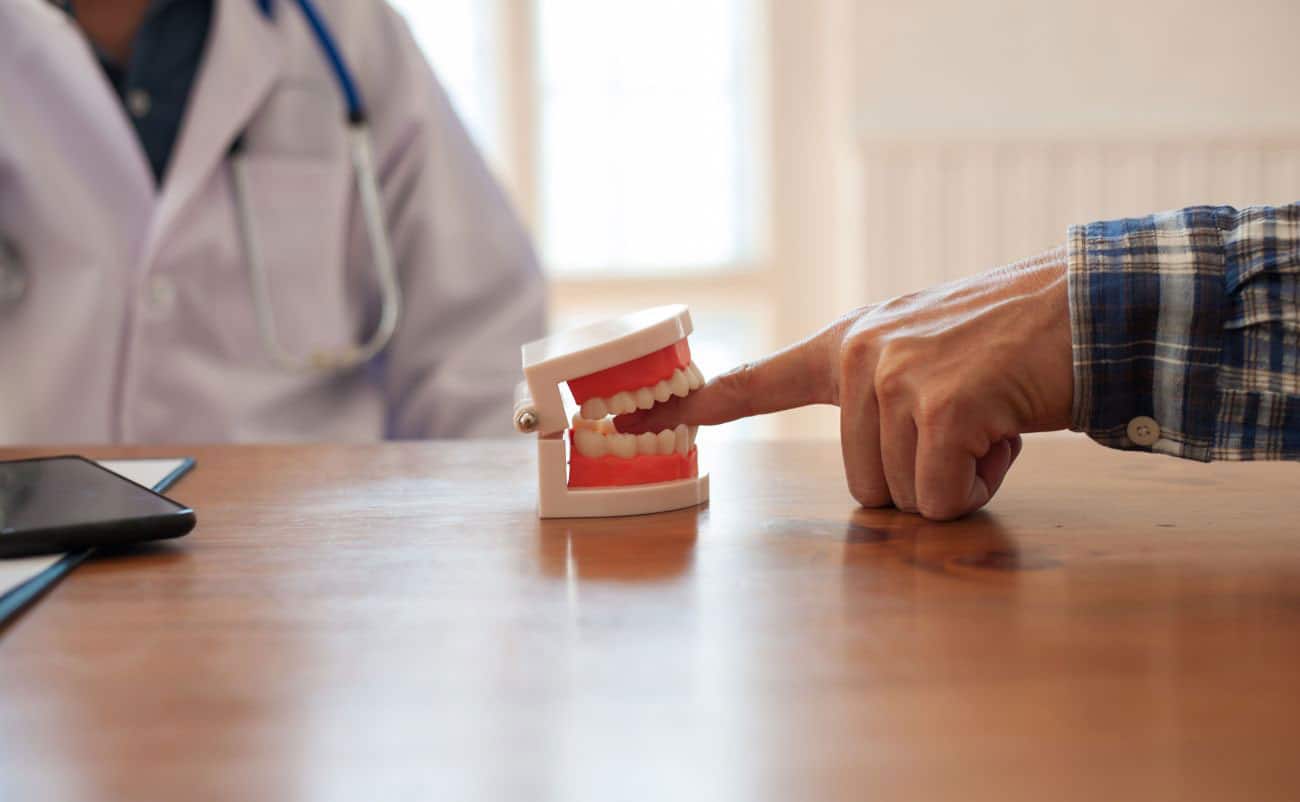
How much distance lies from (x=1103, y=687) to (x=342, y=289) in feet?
3.84

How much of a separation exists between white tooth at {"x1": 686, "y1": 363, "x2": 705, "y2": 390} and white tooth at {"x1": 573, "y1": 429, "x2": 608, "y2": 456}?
7 centimetres

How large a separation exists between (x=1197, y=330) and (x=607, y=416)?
0.32m

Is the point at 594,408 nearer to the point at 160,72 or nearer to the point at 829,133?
the point at 160,72

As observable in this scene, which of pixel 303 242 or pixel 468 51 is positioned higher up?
pixel 468 51

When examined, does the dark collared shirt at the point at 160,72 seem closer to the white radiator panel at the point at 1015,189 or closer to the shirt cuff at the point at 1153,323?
the shirt cuff at the point at 1153,323

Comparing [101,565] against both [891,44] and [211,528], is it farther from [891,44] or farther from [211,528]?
[891,44]

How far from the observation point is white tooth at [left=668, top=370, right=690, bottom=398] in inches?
28.1

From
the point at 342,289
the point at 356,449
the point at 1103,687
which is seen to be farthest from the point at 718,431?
the point at 1103,687

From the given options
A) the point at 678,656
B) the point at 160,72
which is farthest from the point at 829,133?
the point at 678,656

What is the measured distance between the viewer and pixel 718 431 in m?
2.72

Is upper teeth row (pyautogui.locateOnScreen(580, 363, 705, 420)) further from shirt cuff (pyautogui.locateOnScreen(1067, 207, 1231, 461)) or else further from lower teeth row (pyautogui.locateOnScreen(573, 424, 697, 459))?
shirt cuff (pyautogui.locateOnScreen(1067, 207, 1231, 461))

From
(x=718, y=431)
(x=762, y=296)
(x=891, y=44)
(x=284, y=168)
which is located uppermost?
(x=891, y=44)

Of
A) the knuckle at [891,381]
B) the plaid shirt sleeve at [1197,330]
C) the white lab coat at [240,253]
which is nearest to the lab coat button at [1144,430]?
the plaid shirt sleeve at [1197,330]

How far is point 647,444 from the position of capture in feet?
2.32
